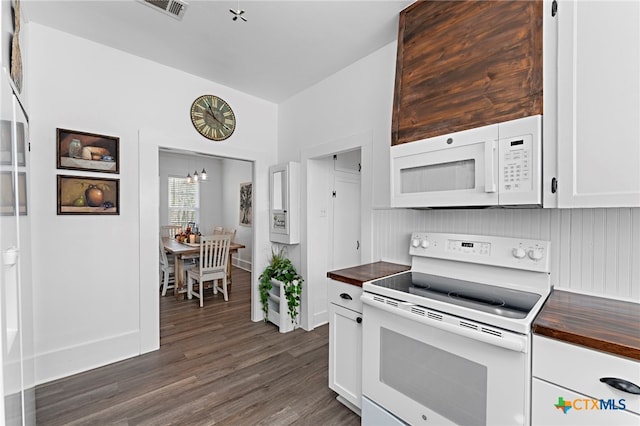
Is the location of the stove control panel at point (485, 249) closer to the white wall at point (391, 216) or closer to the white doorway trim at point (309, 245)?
the white wall at point (391, 216)

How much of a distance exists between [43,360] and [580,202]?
368 cm

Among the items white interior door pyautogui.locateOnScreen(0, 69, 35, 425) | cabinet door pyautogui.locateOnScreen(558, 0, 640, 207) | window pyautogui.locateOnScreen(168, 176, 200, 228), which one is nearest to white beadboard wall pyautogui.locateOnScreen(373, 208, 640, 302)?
cabinet door pyautogui.locateOnScreen(558, 0, 640, 207)

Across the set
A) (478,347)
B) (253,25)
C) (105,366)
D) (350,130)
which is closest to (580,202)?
(478,347)

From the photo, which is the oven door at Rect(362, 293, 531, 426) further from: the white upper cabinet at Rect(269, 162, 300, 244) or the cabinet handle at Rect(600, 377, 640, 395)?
the white upper cabinet at Rect(269, 162, 300, 244)

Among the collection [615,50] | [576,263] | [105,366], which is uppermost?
[615,50]

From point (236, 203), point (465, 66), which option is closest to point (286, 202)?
point (465, 66)

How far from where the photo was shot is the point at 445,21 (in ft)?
5.53

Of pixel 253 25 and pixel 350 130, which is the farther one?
pixel 350 130

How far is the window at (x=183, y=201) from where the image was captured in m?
6.59

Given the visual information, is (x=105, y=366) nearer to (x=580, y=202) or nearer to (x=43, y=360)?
(x=43, y=360)

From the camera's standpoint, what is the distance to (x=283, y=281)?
3.26 m

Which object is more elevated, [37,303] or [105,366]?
[37,303]

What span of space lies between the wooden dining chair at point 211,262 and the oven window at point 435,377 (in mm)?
3182

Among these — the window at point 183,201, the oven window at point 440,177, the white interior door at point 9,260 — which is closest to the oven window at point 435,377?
the oven window at point 440,177
